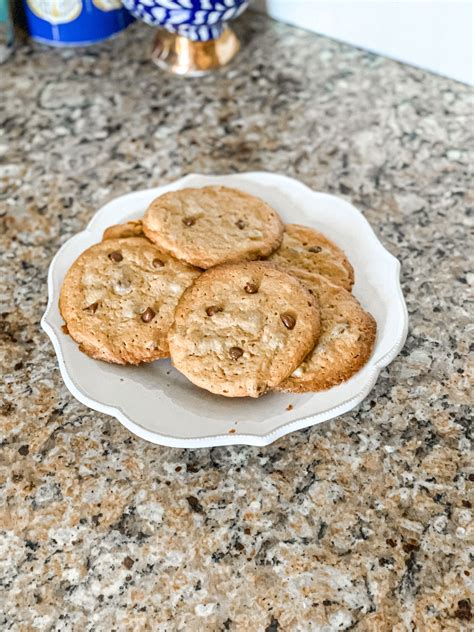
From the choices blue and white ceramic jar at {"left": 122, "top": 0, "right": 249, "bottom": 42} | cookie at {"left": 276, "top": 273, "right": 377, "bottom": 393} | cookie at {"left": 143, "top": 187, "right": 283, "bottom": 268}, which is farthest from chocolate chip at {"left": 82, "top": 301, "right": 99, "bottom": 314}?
blue and white ceramic jar at {"left": 122, "top": 0, "right": 249, "bottom": 42}

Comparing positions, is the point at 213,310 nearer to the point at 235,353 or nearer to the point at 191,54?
the point at 235,353

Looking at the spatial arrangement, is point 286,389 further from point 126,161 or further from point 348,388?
point 126,161

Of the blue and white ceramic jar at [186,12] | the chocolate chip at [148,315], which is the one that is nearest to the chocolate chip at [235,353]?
the chocolate chip at [148,315]

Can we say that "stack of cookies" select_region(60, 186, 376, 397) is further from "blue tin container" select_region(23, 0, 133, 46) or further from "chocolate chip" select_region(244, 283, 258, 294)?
"blue tin container" select_region(23, 0, 133, 46)

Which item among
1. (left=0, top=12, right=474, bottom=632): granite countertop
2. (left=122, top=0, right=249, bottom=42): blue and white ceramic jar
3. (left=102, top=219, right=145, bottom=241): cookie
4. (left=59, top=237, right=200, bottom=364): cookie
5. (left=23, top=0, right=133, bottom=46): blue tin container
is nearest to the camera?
(left=0, top=12, right=474, bottom=632): granite countertop

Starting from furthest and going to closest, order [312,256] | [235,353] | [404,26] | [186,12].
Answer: [404,26], [186,12], [312,256], [235,353]

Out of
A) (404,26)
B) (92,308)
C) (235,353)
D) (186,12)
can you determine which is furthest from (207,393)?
(404,26)
